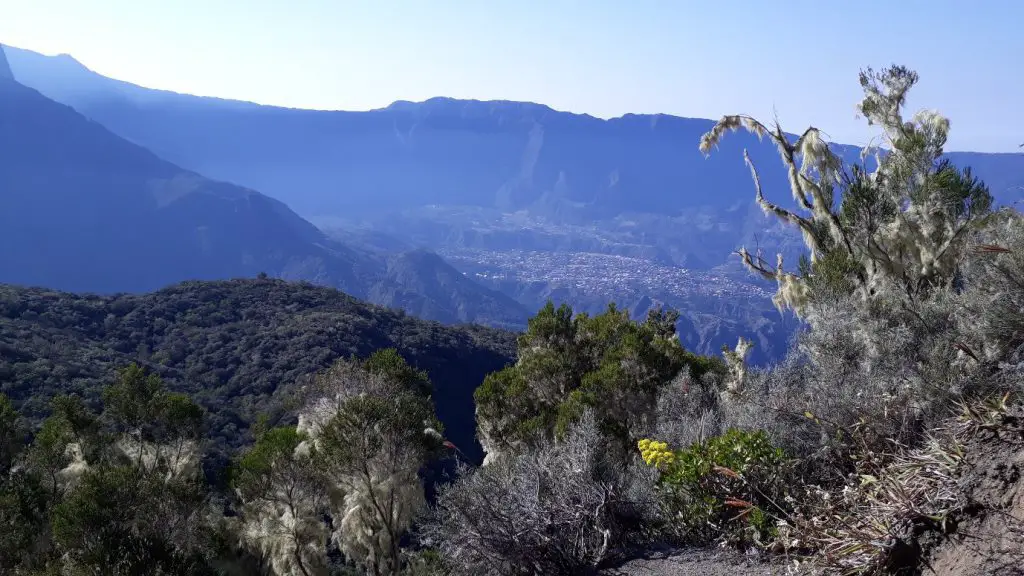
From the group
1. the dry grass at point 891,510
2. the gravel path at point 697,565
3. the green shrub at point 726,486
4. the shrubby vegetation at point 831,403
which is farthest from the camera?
the green shrub at point 726,486

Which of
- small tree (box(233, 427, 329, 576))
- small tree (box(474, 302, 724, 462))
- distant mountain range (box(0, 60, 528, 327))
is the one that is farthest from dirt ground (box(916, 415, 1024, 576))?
distant mountain range (box(0, 60, 528, 327))

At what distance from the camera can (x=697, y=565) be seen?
16.9 feet

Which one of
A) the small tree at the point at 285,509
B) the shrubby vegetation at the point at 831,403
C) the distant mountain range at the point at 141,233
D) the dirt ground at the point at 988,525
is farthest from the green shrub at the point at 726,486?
the distant mountain range at the point at 141,233

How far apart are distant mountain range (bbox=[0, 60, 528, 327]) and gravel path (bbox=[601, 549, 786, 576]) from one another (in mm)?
129550

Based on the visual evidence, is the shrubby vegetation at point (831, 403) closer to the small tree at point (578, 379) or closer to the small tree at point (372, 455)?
the small tree at point (578, 379)

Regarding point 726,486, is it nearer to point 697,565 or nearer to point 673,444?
point 697,565

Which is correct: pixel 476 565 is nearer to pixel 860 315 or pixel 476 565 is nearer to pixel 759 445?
pixel 759 445

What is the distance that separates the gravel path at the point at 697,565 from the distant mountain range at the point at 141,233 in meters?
130

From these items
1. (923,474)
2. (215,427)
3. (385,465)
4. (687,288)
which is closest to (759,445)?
(923,474)

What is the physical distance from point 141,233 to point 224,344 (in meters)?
139

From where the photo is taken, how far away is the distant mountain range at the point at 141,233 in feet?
458

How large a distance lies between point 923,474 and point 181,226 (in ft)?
614

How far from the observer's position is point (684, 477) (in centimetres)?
573

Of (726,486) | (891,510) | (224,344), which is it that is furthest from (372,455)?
(224,344)
